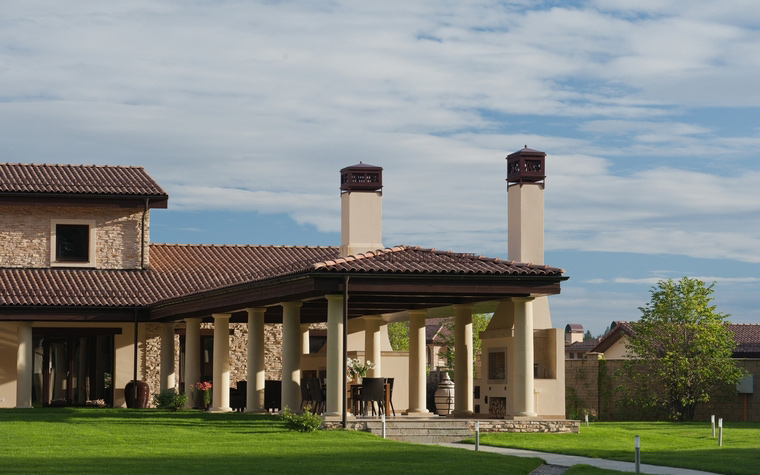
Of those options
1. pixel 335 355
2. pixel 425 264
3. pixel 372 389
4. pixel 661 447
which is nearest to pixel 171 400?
pixel 372 389

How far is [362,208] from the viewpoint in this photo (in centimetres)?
3506

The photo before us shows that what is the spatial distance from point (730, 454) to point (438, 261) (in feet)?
23.3

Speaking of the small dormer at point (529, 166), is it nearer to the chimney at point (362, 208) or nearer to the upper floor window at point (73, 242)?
the chimney at point (362, 208)

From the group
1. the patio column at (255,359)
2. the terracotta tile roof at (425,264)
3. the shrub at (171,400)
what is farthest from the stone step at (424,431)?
the shrub at (171,400)

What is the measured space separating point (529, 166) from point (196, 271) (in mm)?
12208

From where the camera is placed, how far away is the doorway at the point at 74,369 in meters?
34.9

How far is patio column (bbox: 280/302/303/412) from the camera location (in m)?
25.6

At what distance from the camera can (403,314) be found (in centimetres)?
3325

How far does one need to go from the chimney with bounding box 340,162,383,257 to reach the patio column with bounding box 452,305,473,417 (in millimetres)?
6672

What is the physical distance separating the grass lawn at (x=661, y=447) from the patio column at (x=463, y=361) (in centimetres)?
314

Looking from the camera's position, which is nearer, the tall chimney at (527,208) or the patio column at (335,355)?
the patio column at (335,355)

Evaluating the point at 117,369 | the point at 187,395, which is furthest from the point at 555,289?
the point at 117,369

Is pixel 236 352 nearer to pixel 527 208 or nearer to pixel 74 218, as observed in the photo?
pixel 74 218

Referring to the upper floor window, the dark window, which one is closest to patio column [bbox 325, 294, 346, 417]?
the upper floor window
